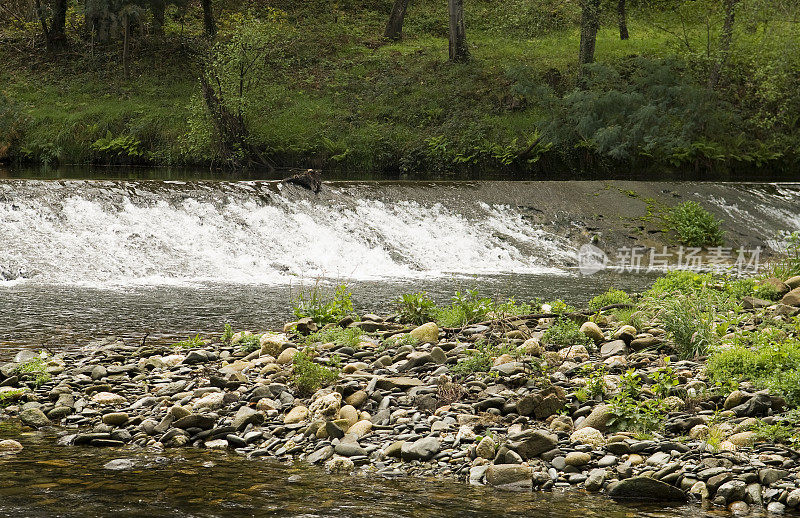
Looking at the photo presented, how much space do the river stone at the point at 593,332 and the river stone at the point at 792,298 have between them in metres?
2.35

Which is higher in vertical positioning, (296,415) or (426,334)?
(426,334)

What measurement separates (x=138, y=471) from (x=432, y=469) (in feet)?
6.40

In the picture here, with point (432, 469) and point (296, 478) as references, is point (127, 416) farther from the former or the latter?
point (432, 469)

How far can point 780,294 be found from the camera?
940 cm

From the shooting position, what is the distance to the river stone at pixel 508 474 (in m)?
5.09

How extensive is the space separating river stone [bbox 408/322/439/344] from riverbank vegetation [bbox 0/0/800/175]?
16221mm

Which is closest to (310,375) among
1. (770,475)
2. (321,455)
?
(321,455)

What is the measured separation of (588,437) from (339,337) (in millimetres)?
3438

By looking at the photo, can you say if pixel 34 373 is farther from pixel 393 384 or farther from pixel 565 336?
pixel 565 336

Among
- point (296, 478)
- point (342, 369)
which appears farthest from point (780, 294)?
point (296, 478)

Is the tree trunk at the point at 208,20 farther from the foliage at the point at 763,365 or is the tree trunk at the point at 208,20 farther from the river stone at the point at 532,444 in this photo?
the river stone at the point at 532,444

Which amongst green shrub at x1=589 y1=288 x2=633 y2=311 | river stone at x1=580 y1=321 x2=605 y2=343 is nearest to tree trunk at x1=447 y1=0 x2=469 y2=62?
green shrub at x1=589 y1=288 x2=633 y2=311

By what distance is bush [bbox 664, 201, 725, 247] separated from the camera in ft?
59.6

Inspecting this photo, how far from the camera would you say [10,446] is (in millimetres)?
5578
